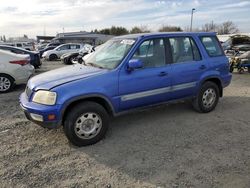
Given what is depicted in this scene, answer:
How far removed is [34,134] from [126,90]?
1887mm

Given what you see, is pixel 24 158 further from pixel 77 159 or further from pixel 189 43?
pixel 189 43

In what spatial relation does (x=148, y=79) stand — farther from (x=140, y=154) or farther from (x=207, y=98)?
(x=207, y=98)

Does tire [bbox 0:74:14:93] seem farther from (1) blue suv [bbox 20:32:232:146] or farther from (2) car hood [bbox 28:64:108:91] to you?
(2) car hood [bbox 28:64:108:91]

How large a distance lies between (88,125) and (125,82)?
0.95 metres

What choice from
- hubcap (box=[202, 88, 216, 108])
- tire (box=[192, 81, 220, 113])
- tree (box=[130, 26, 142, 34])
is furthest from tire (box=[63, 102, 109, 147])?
tree (box=[130, 26, 142, 34])

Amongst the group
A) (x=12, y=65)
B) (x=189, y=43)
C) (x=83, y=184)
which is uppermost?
(x=189, y=43)

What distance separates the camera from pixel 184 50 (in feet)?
18.6

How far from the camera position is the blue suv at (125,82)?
14.2 feet

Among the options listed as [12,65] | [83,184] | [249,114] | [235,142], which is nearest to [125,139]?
[83,184]

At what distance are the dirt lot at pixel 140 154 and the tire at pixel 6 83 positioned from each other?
300 centimetres

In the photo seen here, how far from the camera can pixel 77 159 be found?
416cm

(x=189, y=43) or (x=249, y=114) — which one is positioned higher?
→ (x=189, y=43)

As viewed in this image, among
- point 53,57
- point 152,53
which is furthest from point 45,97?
point 53,57

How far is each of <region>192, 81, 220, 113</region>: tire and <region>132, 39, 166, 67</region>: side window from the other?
1250mm
